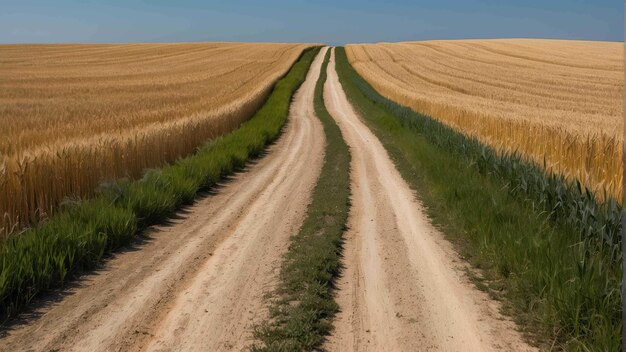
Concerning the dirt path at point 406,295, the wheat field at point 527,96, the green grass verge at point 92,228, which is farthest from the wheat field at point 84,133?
the wheat field at point 527,96

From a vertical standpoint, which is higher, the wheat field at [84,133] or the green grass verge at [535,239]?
the wheat field at [84,133]

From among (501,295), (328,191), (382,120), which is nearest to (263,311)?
(501,295)

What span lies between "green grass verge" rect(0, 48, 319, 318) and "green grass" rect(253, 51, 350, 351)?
242 cm

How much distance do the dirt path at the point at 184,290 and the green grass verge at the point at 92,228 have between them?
0.30m

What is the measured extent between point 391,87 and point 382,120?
1435 centimetres

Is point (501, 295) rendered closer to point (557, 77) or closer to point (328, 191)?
point (328, 191)

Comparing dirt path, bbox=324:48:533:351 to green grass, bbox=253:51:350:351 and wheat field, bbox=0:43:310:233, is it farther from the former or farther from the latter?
wheat field, bbox=0:43:310:233

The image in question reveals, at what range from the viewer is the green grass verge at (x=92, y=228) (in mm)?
5082

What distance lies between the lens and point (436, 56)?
64.8m

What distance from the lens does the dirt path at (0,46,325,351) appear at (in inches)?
170

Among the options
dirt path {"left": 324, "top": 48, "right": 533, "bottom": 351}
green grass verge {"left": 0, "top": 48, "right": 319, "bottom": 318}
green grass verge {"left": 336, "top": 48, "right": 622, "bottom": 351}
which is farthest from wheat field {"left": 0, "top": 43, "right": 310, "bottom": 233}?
green grass verge {"left": 336, "top": 48, "right": 622, "bottom": 351}

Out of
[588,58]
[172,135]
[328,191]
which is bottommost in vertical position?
[328,191]

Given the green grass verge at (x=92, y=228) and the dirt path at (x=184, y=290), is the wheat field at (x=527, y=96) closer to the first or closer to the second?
the dirt path at (x=184, y=290)

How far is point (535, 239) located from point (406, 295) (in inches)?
62.9
